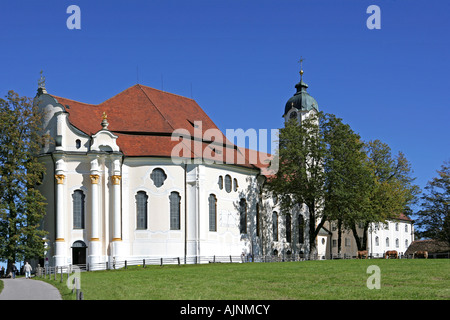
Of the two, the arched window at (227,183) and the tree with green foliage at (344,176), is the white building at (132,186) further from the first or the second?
the tree with green foliage at (344,176)

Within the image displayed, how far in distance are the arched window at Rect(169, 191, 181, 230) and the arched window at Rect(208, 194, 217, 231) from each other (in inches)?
131

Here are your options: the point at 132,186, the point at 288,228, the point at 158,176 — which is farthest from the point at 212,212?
the point at 288,228

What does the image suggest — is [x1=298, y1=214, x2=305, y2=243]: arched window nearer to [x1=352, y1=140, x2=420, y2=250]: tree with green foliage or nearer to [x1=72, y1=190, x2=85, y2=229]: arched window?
[x1=352, y1=140, x2=420, y2=250]: tree with green foliage

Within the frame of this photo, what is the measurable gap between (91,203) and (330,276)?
26.8m

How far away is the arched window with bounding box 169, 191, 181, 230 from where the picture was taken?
5128 cm

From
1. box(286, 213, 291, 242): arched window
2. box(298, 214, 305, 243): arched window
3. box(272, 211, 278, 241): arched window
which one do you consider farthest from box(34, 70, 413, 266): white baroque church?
box(298, 214, 305, 243): arched window

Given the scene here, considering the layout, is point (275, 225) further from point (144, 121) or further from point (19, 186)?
point (19, 186)

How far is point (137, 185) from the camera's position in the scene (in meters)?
51.1

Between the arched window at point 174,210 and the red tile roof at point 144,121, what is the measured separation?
143 inches

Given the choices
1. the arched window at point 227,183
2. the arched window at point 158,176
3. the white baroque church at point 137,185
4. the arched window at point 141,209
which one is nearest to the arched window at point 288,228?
the white baroque church at point 137,185

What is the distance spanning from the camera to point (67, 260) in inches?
1863

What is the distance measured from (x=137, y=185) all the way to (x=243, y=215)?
39.1 feet

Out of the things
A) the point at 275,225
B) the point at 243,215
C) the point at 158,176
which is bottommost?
the point at 275,225

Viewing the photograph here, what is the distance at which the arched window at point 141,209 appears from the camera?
50.6 m
